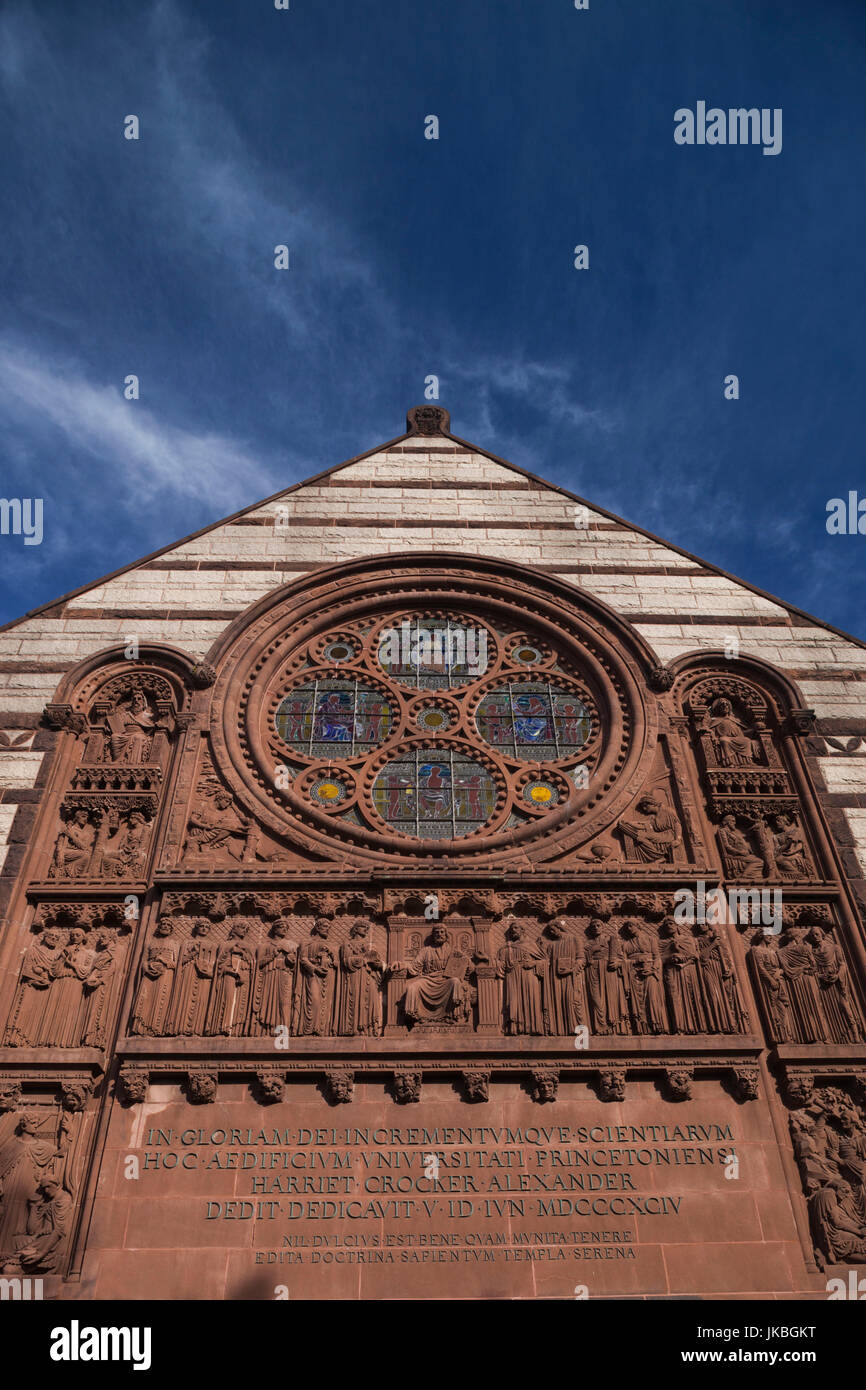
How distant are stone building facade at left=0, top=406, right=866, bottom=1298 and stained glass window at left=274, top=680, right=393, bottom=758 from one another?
1.9 inches

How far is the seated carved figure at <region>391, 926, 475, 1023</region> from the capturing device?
9328 mm

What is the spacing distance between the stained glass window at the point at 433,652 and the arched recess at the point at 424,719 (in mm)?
24

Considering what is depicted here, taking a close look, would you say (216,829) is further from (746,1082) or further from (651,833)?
(746,1082)

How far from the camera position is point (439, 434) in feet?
51.9

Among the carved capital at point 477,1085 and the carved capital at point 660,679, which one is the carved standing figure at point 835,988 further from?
the carved capital at point 660,679

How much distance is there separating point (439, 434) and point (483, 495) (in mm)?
1642

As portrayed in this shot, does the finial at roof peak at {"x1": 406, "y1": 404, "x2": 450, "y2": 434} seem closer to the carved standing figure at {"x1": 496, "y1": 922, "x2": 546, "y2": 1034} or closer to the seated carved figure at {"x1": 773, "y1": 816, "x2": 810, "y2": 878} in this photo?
the seated carved figure at {"x1": 773, "y1": 816, "x2": 810, "y2": 878}

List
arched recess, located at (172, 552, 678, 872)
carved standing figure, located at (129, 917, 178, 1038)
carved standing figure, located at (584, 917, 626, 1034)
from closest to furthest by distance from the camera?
carved standing figure, located at (129, 917, 178, 1038), carved standing figure, located at (584, 917, 626, 1034), arched recess, located at (172, 552, 678, 872)

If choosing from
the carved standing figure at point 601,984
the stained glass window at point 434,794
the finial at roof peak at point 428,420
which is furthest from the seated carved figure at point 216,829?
the finial at roof peak at point 428,420

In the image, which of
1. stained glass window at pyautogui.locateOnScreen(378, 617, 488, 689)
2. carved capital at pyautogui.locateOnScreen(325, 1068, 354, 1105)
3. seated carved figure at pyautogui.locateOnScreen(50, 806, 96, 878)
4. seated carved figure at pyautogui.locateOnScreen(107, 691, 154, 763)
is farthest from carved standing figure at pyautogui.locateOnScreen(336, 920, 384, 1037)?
stained glass window at pyautogui.locateOnScreen(378, 617, 488, 689)

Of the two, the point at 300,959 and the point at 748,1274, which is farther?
the point at 300,959

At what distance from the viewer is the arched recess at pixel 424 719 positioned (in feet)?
36.1
